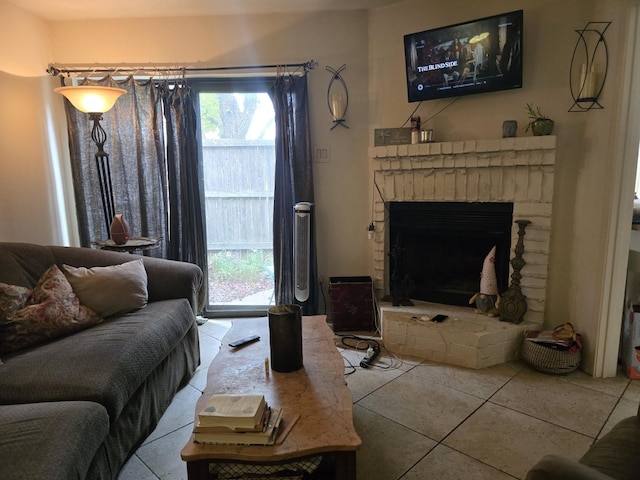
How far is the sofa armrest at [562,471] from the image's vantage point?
66 centimetres

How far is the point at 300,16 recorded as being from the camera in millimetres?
3049

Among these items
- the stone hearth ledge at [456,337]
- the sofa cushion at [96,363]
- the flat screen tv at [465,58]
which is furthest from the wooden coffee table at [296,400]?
the flat screen tv at [465,58]

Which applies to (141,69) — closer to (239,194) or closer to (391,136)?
(239,194)

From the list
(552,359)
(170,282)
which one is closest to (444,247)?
(552,359)

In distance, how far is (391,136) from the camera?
2982 millimetres

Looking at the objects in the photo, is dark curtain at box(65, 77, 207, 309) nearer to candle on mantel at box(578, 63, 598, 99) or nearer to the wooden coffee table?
the wooden coffee table

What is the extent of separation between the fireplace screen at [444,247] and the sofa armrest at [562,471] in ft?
7.40

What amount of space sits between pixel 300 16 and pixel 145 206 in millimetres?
1969

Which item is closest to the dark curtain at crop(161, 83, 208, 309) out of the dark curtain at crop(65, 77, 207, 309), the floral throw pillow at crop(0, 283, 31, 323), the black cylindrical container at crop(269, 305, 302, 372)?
the dark curtain at crop(65, 77, 207, 309)

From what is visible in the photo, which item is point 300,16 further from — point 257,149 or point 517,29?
point 517,29

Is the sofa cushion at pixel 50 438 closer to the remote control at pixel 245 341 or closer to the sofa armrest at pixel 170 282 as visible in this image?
the remote control at pixel 245 341

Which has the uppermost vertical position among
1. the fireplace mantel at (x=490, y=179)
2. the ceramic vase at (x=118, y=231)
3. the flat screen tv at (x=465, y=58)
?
the flat screen tv at (x=465, y=58)

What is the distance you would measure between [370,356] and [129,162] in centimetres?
244

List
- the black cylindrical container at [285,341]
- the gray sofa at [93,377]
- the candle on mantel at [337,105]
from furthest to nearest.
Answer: the candle on mantel at [337,105]
the black cylindrical container at [285,341]
the gray sofa at [93,377]
